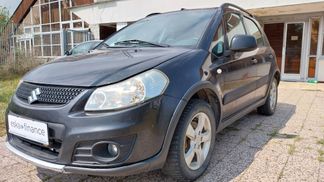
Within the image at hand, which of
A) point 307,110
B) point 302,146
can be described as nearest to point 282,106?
point 307,110

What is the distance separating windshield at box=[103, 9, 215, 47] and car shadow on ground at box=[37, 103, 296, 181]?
1202 millimetres

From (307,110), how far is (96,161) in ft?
15.0

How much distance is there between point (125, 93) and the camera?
1.88 metres

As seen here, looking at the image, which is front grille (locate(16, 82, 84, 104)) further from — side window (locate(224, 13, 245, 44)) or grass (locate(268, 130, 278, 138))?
grass (locate(268, 130, 278, 138))

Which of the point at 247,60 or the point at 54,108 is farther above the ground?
the point at 247,60

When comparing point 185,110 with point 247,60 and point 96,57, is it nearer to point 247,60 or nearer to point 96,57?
point 96,57

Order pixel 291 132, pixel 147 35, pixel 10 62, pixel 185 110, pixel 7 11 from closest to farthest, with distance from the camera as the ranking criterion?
pixel 185 110 < pixel 147 35 < pixel 291 132 < pixel 10 62 < pixel 7 11

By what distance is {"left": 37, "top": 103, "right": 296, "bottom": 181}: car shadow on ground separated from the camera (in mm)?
2469

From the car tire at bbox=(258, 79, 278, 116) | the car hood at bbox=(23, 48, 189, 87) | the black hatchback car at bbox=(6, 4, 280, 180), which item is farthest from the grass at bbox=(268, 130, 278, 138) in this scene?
the car hood at bbox=(23, 48, 189, 87)

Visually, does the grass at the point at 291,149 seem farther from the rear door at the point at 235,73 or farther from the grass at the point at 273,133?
the rear door at the point at 235,73

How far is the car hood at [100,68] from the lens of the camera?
1947mm

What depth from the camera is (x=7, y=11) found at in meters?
15.1

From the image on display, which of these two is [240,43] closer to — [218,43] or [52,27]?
[218,43]

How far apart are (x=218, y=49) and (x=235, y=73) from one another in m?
0.41
